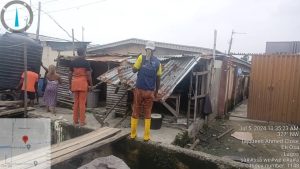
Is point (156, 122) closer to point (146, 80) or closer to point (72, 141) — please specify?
point (146, 80)

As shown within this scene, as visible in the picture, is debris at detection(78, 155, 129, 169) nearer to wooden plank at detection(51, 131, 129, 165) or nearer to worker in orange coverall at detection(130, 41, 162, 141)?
wooden plank at detection(51, 131, 129, 165)

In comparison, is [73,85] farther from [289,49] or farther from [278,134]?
[289,49]

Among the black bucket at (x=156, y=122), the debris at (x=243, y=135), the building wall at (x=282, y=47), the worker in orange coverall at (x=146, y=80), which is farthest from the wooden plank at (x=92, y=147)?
the building wall at (x=282, y=47)

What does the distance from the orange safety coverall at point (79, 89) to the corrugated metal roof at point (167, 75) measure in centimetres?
132

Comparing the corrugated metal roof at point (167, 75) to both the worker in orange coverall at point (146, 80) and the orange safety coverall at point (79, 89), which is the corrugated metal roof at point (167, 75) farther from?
the worker in orange coverall at point (146, 80)

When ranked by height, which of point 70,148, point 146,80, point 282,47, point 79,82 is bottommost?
point 70,148

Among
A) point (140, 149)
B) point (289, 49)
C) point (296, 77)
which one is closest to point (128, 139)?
point (140, 149)

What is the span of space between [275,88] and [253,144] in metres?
3.43

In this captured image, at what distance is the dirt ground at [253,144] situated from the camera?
7.36 m

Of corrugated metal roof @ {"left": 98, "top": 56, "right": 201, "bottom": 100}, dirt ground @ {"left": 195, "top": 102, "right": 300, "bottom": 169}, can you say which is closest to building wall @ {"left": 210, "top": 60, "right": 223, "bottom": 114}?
dirt ground @ {"left": 195, "top": 102, "right": 300, "bottom": 169}

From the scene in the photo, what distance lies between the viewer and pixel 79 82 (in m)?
6.41

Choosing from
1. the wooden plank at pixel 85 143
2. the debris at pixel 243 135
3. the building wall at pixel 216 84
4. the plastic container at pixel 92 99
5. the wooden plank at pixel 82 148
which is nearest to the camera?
the wooden plank at pixel 82 148

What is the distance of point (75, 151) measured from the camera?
4059 mm

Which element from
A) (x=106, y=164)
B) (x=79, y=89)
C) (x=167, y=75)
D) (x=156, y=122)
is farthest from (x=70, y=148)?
(x=167, y=75)
